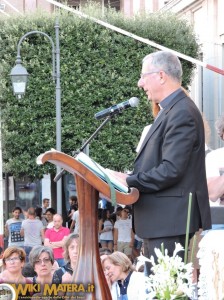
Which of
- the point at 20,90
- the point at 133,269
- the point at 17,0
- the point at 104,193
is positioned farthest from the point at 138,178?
the point at 17,0

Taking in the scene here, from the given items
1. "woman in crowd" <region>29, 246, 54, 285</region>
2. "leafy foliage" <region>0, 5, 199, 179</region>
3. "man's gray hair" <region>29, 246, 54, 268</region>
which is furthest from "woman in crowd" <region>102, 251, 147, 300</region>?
"leafy foliage" <region>0, 5, 199, 179</region>

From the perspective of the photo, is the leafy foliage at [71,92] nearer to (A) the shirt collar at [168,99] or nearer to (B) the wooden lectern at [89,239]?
(A) the shirt collar at [168,99]

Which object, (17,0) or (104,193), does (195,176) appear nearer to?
(104,193)

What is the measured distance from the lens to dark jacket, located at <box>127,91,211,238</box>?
430cm

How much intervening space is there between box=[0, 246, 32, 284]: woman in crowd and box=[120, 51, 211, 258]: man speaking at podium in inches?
137

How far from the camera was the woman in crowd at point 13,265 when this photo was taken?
25.6 ft

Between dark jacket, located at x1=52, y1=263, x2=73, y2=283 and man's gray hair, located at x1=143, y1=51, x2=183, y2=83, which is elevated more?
man's gray hair, located at x1=143, y1=51, x2=183, y2=83

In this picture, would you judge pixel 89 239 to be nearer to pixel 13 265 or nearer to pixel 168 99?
pixel 168 99

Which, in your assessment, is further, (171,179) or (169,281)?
(171,179)

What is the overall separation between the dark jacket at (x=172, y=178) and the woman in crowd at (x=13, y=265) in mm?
3494

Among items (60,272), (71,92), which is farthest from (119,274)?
(71,92)

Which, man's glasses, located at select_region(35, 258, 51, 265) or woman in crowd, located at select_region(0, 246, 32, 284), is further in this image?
man's glasses, located at select_region(35, 258, 51, 265)

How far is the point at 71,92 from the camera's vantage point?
23.7 meters

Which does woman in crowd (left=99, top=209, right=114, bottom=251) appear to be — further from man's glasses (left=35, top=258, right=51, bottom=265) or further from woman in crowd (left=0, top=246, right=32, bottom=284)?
woman in crowd (left=0, top=246, right=32, bottom=284)
